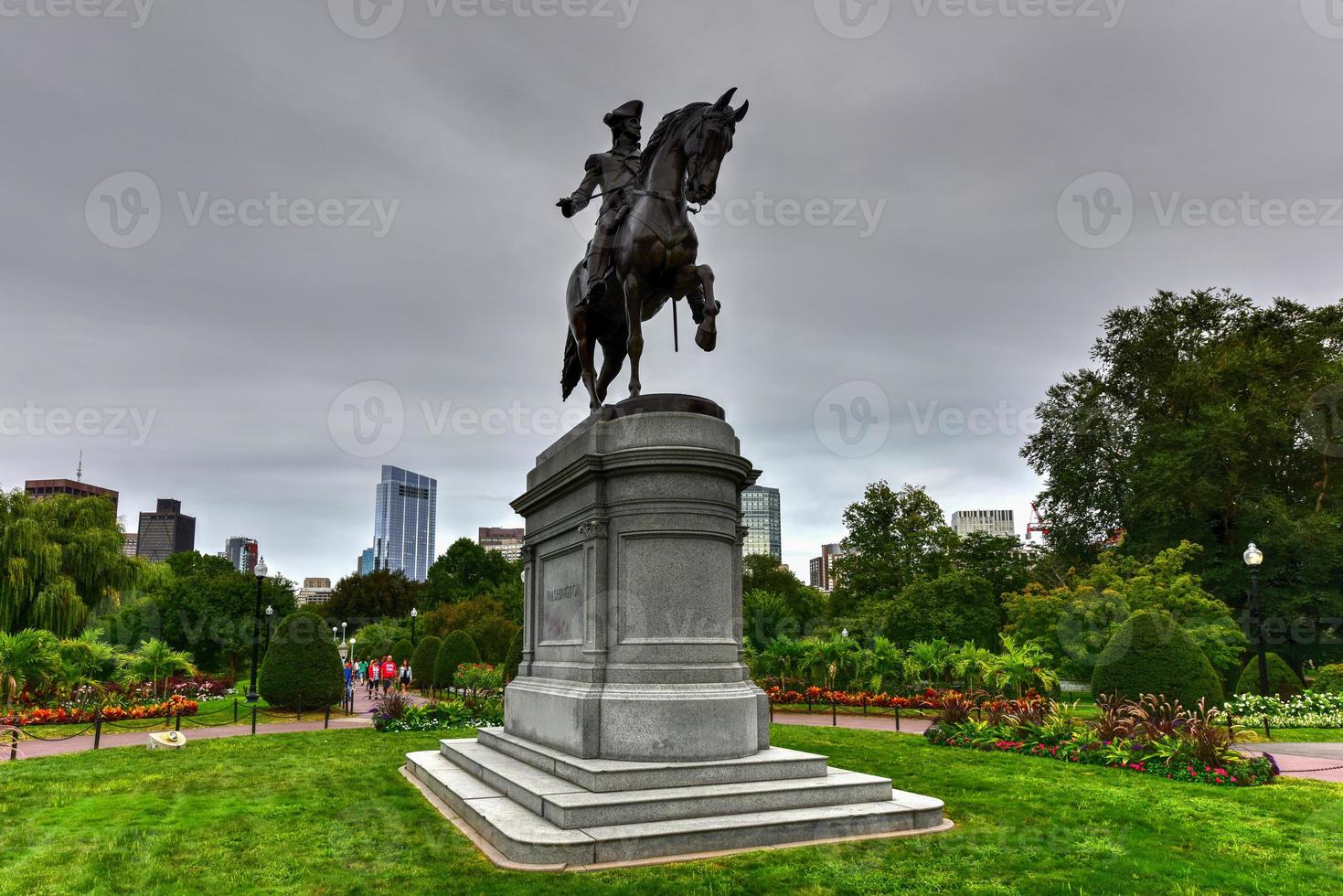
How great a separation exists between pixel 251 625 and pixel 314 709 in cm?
3009

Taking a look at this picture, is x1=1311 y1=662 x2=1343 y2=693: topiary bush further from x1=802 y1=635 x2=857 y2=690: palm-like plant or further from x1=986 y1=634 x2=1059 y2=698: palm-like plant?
x1=802 y1=635 x2=857 y2=690: palm-like plant

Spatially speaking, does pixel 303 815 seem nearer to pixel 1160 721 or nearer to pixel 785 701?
pixel 1160 721

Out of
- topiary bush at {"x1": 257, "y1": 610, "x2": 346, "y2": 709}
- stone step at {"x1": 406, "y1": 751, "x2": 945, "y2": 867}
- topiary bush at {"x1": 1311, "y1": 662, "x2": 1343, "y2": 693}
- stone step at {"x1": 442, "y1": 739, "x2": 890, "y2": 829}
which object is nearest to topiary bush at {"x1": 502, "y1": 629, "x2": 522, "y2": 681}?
topiary bush at {"x1": 257, "y1": 610, "x2": 346, "y2": 709}

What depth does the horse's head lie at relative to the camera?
10695 mm

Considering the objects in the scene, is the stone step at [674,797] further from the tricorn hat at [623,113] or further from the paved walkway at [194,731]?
the paved walkway at [194,731]

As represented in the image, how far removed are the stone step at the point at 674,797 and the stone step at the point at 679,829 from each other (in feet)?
0.25

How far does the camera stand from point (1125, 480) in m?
40.7

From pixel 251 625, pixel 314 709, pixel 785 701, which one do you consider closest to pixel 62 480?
pixel 251 625

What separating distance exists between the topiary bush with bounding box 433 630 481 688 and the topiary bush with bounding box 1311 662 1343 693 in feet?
96.8

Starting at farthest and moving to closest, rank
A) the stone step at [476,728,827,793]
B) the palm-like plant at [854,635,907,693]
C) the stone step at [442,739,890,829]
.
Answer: the palm-like plant at [854,635,907,693] → the stone step at [476,728,827,793] → the stone step at [442,739,890,829]

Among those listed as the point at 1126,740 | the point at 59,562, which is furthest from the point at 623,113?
the point at 59,562

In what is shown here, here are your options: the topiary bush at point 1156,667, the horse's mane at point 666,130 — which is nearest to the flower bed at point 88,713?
the horse's mane at point 666,130

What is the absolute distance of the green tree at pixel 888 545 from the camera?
52.4 m

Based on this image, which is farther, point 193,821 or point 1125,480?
point 1125,480
